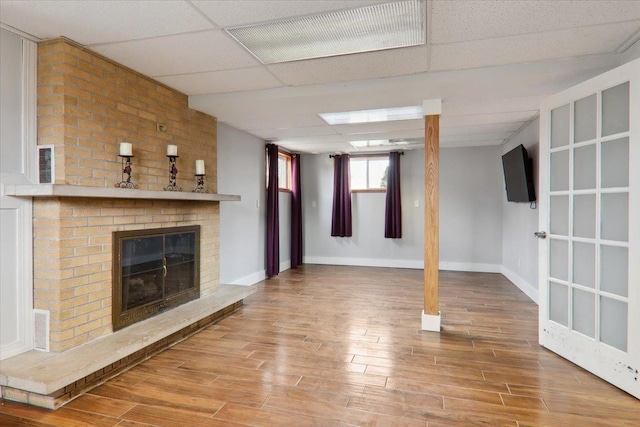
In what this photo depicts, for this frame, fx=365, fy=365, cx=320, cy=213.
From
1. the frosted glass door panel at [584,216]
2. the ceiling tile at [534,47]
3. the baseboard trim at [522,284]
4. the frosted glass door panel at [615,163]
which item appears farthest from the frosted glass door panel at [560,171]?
the baseboard trim at [522,284]

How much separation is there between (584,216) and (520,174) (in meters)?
2.04

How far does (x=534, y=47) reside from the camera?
2574mm

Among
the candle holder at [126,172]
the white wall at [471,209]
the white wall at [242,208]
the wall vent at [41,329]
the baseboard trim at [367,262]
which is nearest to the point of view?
the wall vent at [41,329]

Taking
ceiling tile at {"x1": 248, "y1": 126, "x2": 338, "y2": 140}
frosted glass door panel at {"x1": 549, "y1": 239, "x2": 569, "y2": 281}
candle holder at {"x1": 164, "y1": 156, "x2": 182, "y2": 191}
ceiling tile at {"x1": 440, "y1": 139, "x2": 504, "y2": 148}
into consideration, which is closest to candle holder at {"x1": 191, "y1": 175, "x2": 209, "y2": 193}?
candle holder at {"x1": 164, "y1": 156, "x2": 182, "y2": 191}

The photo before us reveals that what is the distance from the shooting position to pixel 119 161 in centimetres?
296

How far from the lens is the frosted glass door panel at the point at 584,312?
102 inches

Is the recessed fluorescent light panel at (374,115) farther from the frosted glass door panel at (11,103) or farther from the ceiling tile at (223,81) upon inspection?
the frosted glass door panel at (11,103)

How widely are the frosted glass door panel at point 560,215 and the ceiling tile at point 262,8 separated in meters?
2.06

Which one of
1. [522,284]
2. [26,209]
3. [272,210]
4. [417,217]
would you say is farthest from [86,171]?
[417,217]

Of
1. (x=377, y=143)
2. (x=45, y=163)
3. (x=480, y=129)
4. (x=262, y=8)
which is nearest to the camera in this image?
(x=262, y=8)

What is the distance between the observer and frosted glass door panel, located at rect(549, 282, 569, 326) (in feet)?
9.26

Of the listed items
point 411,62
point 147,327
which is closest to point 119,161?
point 147,327

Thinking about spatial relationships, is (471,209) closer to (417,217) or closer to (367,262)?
(417,217)

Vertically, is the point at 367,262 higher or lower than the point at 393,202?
lower
